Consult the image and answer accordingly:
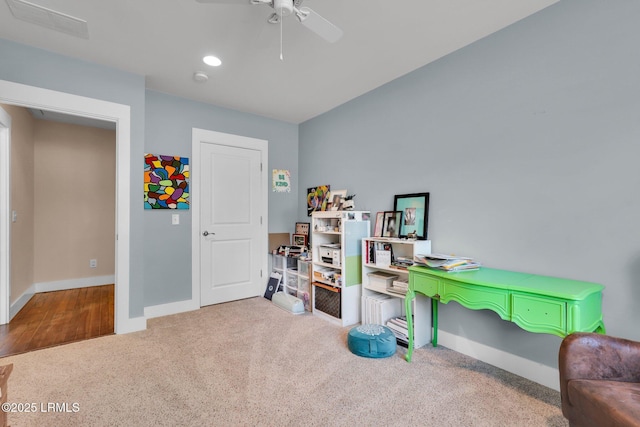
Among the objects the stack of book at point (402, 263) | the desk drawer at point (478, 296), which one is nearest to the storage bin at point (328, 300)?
the stack of book at point (402, 263)

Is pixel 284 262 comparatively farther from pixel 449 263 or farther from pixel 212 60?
pixel 212 60

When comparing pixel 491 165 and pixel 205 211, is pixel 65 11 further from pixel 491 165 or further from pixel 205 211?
pixel 491 165

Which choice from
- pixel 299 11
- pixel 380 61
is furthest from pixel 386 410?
pixel 380 61

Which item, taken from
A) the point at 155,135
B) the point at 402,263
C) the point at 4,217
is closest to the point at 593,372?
the point at 402,263

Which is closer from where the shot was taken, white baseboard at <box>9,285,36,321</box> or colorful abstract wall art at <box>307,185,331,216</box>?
white baseboard at <box>9,285,36,321</box>

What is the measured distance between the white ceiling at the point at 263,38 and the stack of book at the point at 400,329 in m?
2.30

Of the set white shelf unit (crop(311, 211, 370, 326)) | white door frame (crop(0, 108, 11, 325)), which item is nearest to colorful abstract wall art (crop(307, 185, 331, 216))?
white shelf unit (crop(311, 211, 370, 326))

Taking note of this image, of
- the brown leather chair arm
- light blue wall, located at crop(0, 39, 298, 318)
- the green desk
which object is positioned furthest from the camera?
light blue wall, located at crop(0, 39, 298, 318)

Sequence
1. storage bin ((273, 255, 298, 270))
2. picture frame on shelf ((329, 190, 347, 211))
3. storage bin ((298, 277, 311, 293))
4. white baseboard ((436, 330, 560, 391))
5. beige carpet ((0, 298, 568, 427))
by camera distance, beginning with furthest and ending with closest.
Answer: storage bin ((273, 255, 298, 270)), storage bin ((298, 277, 311, 293)), picture frame on shelf ((329, 190, 347, 211)), white baseboard ((436, 330, 560, 391)), beige carpet ((0, 298, 568, 427))

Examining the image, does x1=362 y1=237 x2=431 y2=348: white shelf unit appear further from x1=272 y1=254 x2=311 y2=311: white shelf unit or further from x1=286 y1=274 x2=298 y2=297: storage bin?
x1=286 y1=274 x2=298 y2=297: storage bin

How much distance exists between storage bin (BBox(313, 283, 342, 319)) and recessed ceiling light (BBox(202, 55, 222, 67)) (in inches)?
94.3

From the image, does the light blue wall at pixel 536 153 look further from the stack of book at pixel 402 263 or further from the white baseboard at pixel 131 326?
Answer: the white baseboard at pixel 131 326

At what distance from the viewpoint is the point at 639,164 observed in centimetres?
162

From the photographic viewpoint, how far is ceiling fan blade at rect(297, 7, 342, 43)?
5.24 ft
